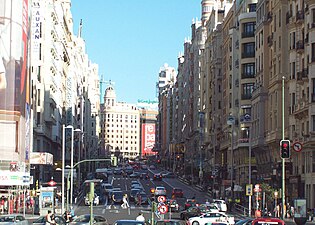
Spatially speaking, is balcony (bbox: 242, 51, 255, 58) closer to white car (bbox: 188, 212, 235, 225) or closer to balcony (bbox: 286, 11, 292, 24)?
balcony (bbox: 286, 11, 292, 24)

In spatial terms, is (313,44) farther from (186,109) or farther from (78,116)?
(186,109)

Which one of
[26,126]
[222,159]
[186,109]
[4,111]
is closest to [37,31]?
[26,126]

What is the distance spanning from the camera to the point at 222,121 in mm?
126125

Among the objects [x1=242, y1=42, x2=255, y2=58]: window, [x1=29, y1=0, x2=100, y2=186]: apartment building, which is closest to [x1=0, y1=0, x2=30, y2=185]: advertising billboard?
[x1=29, y1=0, x2=100, y2=186]: apartment building

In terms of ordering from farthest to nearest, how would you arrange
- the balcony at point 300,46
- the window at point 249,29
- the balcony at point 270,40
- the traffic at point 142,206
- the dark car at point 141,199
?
the window at point 249,29
the dark car at point 141,199
the balcony at point 270,40
the balcony at point 300,46
the traffic at point 142,206

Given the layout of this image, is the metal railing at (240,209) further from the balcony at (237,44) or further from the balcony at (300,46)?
the balcony at (237,44)

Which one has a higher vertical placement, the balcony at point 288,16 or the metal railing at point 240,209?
the balcony at point 288,16

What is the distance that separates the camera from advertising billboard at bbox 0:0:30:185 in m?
64.4

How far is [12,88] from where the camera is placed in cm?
6500

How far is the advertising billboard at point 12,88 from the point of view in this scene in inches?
2537

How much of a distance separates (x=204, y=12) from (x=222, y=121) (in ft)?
161

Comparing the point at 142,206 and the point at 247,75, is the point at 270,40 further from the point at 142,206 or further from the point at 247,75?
the point at 142,206

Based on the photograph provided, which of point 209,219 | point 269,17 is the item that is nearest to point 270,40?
point 269,17

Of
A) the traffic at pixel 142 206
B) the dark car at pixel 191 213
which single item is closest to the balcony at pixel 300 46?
the traffic at pixel 142 206
